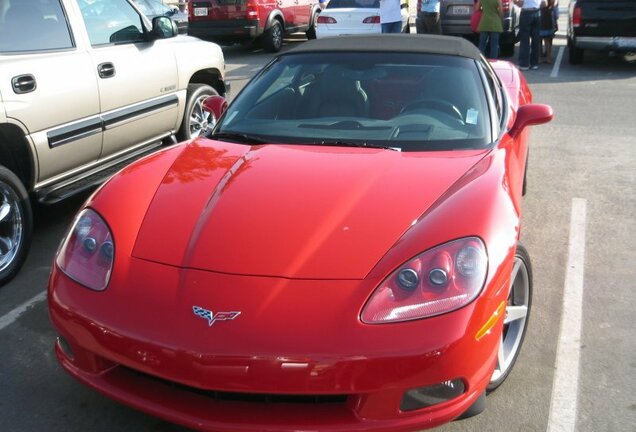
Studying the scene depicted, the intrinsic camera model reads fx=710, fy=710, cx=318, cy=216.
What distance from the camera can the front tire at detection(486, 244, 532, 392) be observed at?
318cm

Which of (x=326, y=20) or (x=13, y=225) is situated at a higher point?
(x=326, y=20)

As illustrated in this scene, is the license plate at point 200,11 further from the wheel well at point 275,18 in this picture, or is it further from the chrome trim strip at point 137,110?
the chrome trim strip at point 137,110

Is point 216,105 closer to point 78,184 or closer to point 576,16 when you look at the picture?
point 78,184

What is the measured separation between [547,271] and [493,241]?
188 cm

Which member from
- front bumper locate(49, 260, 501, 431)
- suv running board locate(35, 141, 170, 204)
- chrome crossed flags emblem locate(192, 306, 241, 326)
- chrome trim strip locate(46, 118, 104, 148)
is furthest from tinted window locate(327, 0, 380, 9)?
chrome crossed flags emblem locate(192, 306, 241, 326)

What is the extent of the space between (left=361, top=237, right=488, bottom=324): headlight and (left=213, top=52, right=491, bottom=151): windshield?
1.00 metres

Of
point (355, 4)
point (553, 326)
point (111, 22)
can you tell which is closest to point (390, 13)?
point (355, 4)

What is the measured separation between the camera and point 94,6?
5.47 m

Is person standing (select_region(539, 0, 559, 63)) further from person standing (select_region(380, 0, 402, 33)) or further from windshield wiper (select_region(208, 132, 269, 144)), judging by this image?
windshield wiper (select_region(208, 132, 269, 144))

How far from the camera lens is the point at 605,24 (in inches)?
468

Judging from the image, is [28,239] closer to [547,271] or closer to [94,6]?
[94,6]

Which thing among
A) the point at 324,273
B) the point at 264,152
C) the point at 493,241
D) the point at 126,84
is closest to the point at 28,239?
the point at 126,84

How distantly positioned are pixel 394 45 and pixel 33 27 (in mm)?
2475

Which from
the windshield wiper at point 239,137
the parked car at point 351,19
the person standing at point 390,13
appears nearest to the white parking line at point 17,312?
the windshield wiper at point 239,137
